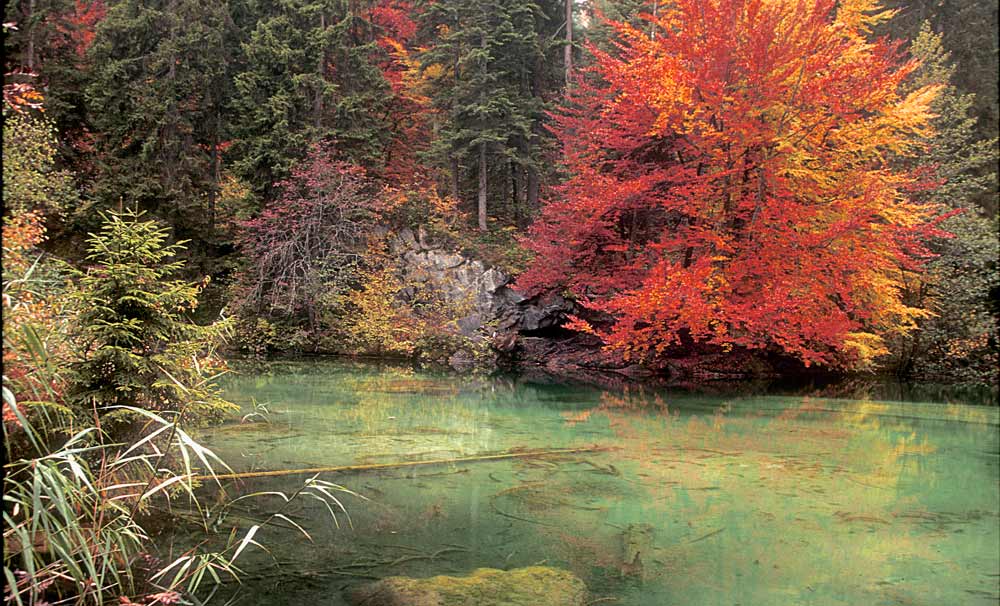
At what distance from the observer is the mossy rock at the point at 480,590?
10.9 feet

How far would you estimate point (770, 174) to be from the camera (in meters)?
11.4

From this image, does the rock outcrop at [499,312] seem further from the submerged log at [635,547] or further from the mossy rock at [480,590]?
the mossy rock at [480,590]

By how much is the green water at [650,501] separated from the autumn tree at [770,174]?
2.36 m

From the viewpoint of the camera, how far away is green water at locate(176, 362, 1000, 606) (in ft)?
12.2

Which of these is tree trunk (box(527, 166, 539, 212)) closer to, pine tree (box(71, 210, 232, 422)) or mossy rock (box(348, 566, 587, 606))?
pine tree (box(71, 210, 232, 422))

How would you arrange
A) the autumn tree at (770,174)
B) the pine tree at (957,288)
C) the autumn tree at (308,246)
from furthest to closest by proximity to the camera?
the autumn tree at (308,246)
the pine tree at (957,288)
the autumn tree at (770,174)

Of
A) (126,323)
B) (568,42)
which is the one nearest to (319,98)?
(568,42)

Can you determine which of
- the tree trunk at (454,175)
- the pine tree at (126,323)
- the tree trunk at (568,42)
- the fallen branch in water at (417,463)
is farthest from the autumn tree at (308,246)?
the pine tree at (126,323)

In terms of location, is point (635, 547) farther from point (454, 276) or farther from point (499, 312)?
point (454, 276)

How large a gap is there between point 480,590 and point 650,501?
6.99ft

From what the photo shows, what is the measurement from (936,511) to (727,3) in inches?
346

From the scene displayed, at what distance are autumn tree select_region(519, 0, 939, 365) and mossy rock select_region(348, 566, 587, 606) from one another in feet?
26.5

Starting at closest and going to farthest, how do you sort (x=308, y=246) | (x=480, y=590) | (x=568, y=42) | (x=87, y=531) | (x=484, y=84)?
(x=87, y=531)
(x=480, y=590)
(x=308, y=246)
(x=484, y=84)
(x=568, y=42)

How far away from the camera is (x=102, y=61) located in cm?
1617
